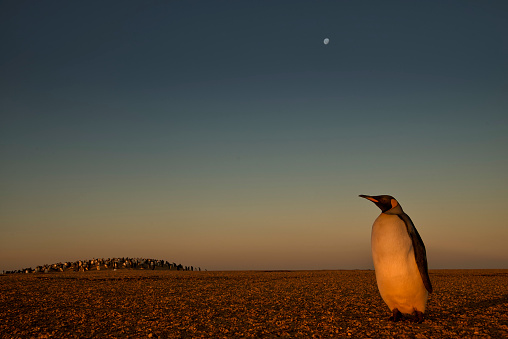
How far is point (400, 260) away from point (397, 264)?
0.12m

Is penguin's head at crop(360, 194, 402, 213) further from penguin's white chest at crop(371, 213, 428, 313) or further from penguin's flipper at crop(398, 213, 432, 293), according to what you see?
penguin's flipper at crop(398, 213, 432, 293)

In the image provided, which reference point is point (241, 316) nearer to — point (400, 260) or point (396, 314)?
point (396, 314)

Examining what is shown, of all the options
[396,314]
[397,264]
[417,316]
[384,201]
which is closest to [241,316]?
[396,314]

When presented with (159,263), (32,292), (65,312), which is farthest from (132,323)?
(159,263)

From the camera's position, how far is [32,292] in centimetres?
1834

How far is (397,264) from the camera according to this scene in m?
8.59

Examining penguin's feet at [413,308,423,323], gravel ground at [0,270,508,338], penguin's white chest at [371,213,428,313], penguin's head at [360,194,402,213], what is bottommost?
gravel ground at [0,270,508,338]

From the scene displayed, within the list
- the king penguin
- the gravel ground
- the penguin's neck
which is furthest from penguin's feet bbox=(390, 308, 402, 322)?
the penguin's neck

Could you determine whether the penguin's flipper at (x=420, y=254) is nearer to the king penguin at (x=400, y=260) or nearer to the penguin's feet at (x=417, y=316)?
the king penguin at (x=400, y=260)

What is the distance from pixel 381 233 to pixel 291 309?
16.3 ft

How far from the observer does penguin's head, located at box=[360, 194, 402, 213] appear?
30.2 ft

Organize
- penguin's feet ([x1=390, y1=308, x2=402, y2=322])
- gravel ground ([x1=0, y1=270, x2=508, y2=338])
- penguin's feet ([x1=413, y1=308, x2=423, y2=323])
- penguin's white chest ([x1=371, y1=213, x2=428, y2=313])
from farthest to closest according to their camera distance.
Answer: penguin's feet ([x1=390, y1=308, x2=402, y2=322]), penguin's feet ([x1=413, y1=308, x2=423, y2=323]), gravel ground ([x1=0, y1=270, x2=508, y2=338]), penguin's white chest ([x1=371, y1=213, x2=428, y2=313])

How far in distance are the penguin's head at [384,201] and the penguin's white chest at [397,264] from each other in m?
0.26

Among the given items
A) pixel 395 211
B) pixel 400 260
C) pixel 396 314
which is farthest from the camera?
pixel 396 314
